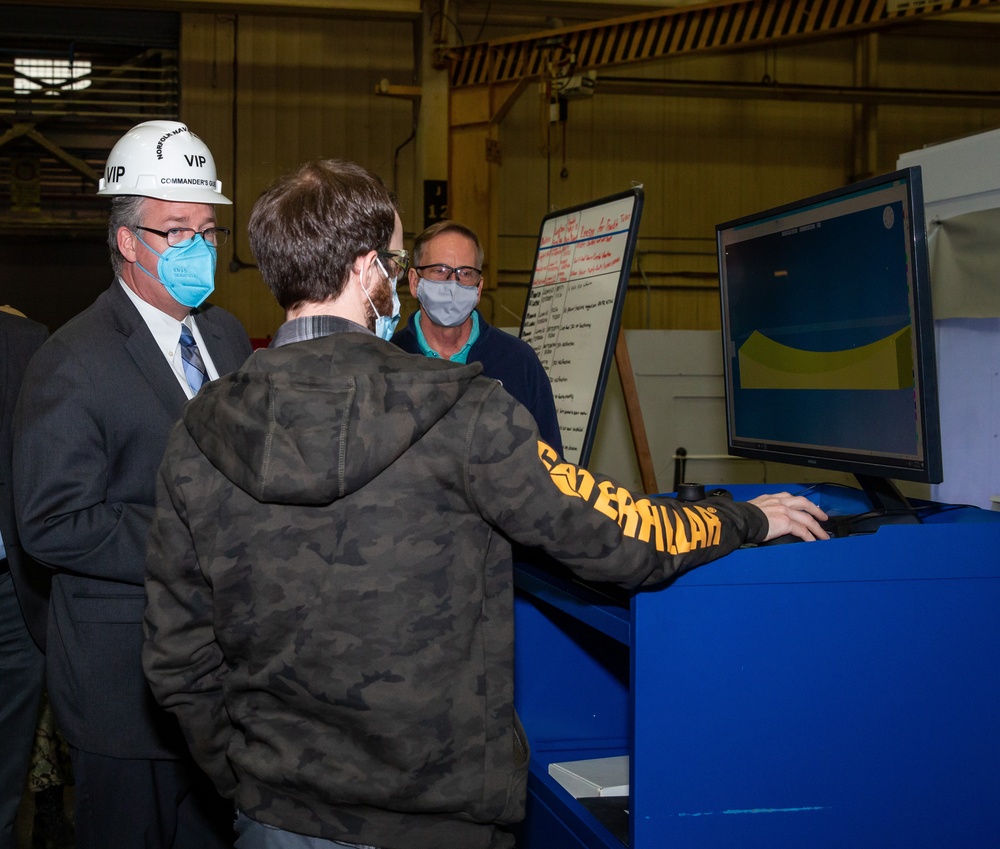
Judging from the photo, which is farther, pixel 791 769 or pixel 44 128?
pixel 44 128

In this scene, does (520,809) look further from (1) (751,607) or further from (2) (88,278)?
(2) (88,278)

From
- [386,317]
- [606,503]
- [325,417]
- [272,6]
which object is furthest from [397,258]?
[272,6]

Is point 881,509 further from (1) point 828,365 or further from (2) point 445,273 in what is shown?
(2) point 445,273

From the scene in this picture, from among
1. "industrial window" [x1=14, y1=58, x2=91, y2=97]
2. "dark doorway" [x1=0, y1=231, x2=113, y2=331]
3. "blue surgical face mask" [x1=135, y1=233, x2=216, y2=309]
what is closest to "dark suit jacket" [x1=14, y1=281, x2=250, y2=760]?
"blue surgical face mask" [x1=135, y1=233, x2=216, y2=309]

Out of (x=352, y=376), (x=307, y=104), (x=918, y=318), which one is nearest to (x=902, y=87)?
(x=307, y=104)

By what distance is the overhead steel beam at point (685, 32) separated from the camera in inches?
229

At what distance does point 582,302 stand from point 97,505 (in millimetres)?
2110

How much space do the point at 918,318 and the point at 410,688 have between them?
2.68 feet

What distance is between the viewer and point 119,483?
1659 mm

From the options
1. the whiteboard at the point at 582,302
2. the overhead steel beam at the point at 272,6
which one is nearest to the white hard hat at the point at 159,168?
the whiteboard at the point at 582,302

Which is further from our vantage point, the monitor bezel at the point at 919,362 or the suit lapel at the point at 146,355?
the suit lapel at the point at 146,355

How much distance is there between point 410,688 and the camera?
1111 millimetres

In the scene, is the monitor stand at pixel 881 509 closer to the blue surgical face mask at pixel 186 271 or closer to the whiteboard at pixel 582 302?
the blue surgical face mask at pixel 186 271

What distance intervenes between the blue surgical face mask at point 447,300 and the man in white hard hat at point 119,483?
0.98 meters
